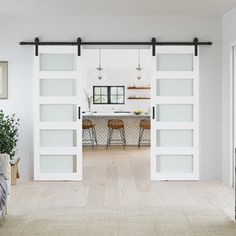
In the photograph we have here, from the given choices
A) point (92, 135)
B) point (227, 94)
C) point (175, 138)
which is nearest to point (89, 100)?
point (92, 135)

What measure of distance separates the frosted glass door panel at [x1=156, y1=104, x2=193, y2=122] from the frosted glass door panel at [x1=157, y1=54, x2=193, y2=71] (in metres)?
0.55

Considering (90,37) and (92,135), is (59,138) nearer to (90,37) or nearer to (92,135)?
(90,37)

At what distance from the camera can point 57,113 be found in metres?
6.88

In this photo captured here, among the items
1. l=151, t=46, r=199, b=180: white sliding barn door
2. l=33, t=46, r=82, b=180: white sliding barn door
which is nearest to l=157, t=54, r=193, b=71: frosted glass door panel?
l=151, t=46, r=199, b=180: white sliding barn door

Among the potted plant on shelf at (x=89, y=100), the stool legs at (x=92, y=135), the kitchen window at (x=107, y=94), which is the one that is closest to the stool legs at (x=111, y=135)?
the stool legs at (x=92, y=135)

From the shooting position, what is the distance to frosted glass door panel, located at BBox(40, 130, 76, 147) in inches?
271

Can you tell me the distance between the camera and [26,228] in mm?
4270

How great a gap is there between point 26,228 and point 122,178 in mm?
2966

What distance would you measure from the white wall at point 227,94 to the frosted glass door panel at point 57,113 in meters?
2.17

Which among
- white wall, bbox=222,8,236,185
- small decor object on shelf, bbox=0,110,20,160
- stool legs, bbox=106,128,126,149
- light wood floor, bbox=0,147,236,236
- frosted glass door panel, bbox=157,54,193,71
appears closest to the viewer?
light wood floor, bbox=0,147,236,236

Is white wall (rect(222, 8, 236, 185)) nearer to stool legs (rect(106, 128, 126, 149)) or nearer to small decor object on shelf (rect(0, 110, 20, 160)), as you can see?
small decor object on shelf (rect(0, 110, 20, 160))

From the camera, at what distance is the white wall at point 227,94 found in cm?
647

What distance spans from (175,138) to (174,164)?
1.25 ft

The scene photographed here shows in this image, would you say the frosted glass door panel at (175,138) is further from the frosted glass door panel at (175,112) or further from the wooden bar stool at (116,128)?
the wooden bar stool at (116,128)
